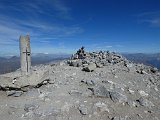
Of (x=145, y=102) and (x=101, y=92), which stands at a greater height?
(x=101, y=92)

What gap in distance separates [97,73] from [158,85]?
5.62 m

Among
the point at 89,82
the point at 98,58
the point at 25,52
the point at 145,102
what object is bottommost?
the point at 145,102

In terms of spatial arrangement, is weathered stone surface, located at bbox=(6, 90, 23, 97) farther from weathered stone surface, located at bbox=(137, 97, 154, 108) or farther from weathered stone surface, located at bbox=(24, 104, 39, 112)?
weathered stone surface, located at bbox=(137, 97, 154, 108)

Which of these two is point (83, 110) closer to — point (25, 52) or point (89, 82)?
point (89, 82)

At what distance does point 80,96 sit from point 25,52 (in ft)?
20.2

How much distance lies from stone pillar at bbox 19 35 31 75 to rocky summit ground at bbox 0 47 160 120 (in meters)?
1.44

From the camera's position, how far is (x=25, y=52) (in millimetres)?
15484

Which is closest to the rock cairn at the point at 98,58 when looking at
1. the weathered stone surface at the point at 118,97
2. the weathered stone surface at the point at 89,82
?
the weathered stone surface at the point at 89,82

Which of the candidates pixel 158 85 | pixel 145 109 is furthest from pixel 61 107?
pixel 158 85

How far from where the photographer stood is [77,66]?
21547 millimetres

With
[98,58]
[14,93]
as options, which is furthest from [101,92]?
[98,58]

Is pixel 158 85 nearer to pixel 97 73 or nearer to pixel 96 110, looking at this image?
pixel 97 73

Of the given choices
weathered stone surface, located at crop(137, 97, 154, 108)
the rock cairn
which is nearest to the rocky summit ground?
weathered stone surface, located at crop(137, 97, 154, 108)

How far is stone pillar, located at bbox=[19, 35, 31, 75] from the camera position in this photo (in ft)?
49.9
